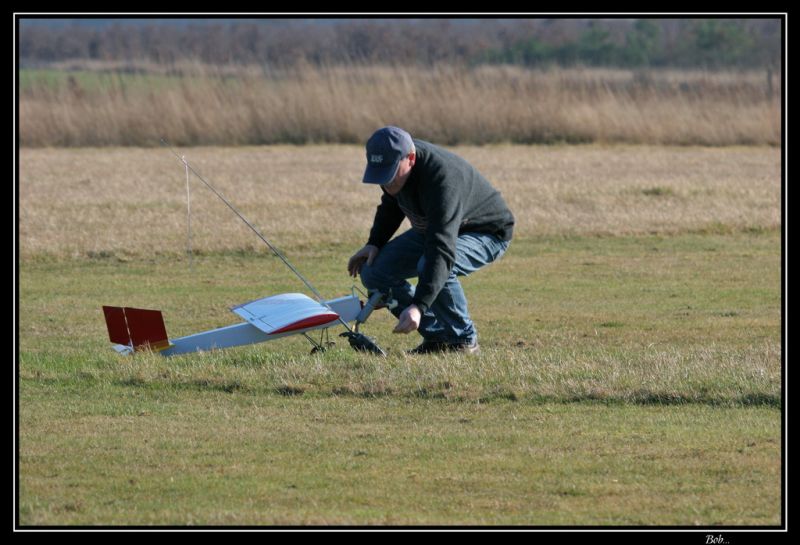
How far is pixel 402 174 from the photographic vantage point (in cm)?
728

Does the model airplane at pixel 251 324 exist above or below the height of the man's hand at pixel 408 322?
below

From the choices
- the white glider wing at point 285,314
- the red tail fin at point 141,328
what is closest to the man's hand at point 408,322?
the white glider wing at point 285,314

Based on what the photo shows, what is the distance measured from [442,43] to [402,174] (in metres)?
39.9

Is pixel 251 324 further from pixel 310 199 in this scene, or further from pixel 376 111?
pixel 376 111

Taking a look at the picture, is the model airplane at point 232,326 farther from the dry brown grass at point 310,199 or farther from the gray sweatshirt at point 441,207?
the dry brown grass at point 310,199

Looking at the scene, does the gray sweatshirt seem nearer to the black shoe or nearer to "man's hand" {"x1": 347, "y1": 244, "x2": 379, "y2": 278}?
"man's hand" {"x1": 347, "y1": 244, "x2": 379, "y2": 278}

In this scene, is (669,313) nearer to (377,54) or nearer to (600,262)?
(600,262)

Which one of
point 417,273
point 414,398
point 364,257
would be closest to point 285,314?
point 364,257

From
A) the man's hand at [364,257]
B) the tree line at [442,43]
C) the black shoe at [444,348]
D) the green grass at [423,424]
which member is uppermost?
the man's hand at [364,257]

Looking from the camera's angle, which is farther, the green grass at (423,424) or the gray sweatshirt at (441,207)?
the gray sweatshirt at (441,207)

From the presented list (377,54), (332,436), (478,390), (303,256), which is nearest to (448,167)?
(478,390)

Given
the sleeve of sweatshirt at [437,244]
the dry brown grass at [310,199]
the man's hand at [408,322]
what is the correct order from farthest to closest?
the dry brown grass at [310,199] → the sleeve of sweatshirt at [437,244] → the man's hand at [408,322]

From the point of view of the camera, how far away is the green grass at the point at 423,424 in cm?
519

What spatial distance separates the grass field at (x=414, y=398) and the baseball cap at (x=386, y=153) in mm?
1217
